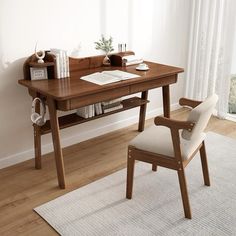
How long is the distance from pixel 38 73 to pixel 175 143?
4.00 feet

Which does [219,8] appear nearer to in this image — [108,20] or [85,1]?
[108,20]

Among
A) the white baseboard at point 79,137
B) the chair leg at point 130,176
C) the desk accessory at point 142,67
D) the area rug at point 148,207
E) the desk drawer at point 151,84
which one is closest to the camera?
the area rug at point 148,207

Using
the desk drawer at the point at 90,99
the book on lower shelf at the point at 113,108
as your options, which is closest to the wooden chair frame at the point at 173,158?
the desk drawer at the point at 90,99

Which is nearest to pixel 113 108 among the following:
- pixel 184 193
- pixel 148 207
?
pixel 148 207

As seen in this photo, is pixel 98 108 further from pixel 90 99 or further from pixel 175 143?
pixel 175 143

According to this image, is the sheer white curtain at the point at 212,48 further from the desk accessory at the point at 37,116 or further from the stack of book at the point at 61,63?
the desk accessory at the point at 37,116

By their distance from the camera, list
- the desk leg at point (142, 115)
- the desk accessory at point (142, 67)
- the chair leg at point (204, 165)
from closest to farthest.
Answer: the chair leg at point (204, 165) < the desk accessory at point (142, 67) < the desk leg at point (142, 115)

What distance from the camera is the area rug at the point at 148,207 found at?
211cm

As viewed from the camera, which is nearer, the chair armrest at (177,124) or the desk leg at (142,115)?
the chair armrest at (177,124)

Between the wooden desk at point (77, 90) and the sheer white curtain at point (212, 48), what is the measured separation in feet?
3.24

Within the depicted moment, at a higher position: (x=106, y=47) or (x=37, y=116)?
(x=106, y=47)

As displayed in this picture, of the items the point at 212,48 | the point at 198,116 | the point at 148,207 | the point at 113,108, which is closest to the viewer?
the point at 198,116

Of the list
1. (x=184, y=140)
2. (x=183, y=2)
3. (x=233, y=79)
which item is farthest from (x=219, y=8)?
(x=184, y=140)

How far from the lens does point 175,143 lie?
2.07 m
